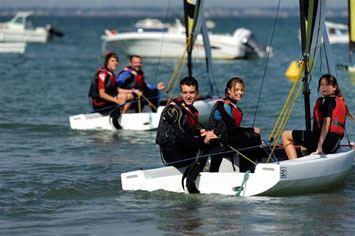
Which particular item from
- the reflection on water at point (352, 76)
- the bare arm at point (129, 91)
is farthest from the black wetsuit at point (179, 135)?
the reflection on water at point (352, 76)

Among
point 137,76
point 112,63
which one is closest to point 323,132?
point 112,63

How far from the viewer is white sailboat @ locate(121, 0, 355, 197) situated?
7.39 m

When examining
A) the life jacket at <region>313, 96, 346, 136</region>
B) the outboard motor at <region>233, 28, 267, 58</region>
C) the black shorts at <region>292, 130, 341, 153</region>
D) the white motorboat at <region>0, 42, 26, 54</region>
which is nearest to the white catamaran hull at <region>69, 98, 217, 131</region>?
the black shorts at <region>292, 130, 341, 153</region>

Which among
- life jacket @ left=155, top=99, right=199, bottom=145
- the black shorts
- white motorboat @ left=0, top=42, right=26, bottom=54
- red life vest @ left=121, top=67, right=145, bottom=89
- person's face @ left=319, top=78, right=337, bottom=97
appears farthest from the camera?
white motorboat @ left=0, top=42, right=26, bottom=54

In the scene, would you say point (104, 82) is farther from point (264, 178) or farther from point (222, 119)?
point (264, 178)

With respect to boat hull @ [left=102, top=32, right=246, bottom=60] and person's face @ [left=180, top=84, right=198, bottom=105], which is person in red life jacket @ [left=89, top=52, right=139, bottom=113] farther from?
boat hull @ [left=102, top=32, right=246, bottom=60]

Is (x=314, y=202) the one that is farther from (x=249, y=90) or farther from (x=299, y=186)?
(x=249, y=90)

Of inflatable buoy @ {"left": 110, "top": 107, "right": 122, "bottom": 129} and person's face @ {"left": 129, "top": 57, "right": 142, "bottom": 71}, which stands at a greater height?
person's face @ {"left": 129, "top": 57, "right": 142, "bottom": 71}

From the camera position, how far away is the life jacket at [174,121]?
7.47 m

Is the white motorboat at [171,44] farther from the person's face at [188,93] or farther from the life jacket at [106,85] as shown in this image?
the person's face at [188,93]

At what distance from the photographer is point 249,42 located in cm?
3031

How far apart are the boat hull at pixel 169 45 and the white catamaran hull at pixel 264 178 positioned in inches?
816

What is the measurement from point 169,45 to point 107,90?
55.7 feet

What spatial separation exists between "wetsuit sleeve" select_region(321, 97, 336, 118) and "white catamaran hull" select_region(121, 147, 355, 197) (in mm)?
396
